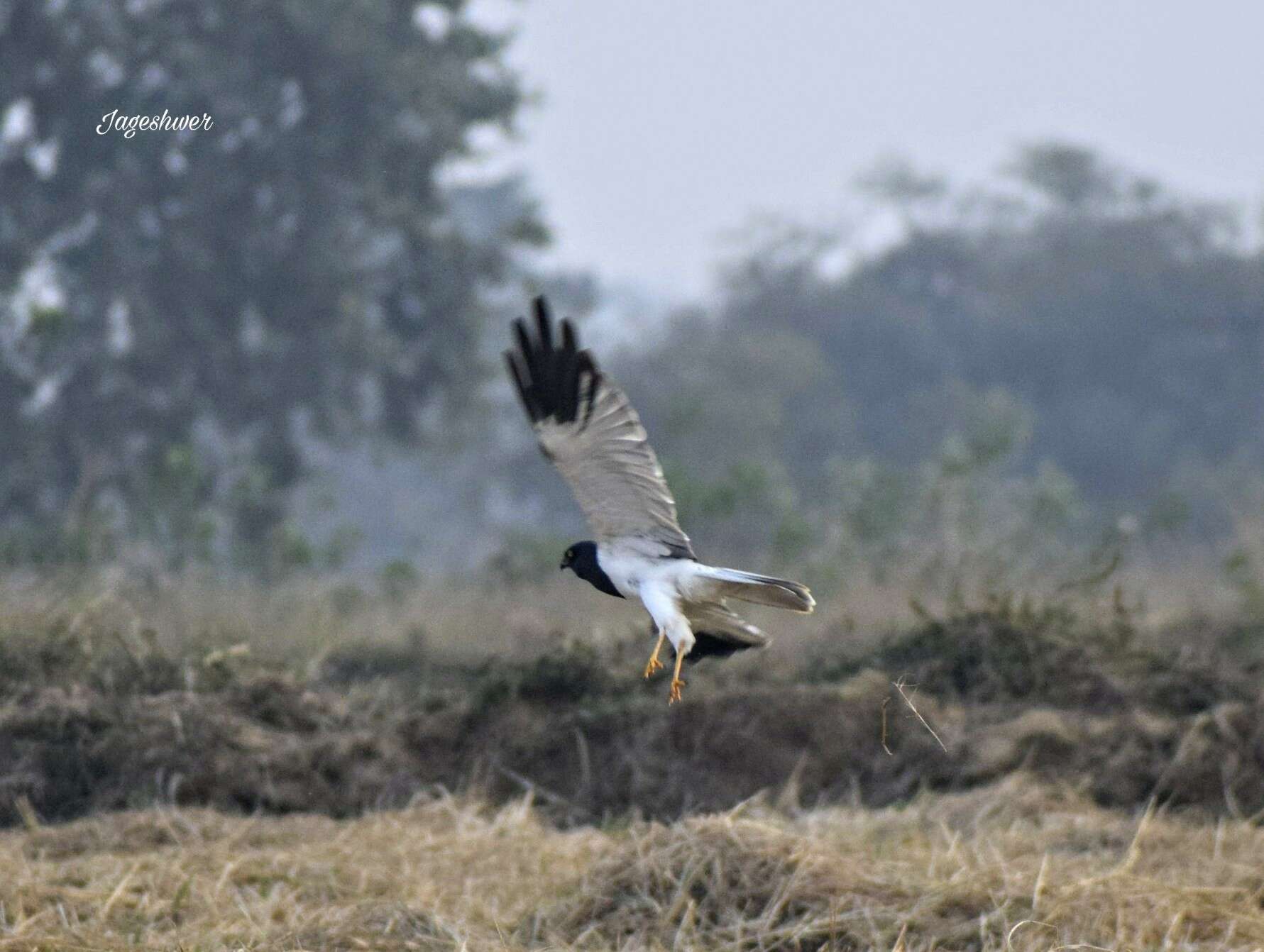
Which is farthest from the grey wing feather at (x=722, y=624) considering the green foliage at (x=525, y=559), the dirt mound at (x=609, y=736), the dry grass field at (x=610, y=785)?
the green foliage at (x=525, y=559)

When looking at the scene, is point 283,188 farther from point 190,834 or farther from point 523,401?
point 523,401

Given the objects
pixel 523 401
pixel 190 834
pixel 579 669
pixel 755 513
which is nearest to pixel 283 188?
pixel 755 513

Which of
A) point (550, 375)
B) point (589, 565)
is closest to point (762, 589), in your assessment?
point (589, 565)

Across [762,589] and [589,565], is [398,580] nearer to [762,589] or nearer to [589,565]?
[589,565]

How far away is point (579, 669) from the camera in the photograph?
8422 mm

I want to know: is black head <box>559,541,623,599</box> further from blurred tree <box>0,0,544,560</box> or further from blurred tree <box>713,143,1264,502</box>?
blurred tree <box>713,143,1264,502</box>

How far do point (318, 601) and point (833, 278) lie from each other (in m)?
25.3

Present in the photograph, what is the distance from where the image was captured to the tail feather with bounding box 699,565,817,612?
16.4ft

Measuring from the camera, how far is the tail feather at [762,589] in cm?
499

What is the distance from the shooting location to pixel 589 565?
5402 mm

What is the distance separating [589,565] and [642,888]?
3.32 ft

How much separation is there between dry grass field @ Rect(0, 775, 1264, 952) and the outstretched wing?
1084 millimetres
